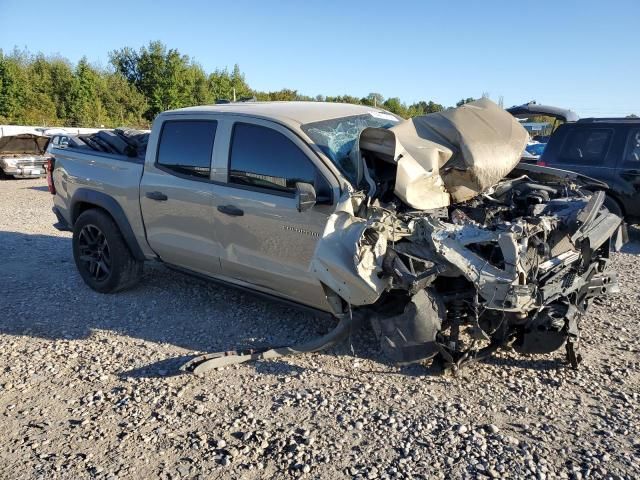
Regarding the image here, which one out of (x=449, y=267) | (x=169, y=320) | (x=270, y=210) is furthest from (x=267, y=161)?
(x=169, y=320)

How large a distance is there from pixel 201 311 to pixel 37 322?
1478 mm

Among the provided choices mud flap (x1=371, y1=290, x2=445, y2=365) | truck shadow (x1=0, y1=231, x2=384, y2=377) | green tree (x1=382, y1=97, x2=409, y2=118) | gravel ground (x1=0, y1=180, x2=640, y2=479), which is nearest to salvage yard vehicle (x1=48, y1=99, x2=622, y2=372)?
mud flap (x1=371, y1=290, x2=445, y2=365)

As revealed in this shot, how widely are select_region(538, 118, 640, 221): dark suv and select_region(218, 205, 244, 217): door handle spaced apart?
584 cm

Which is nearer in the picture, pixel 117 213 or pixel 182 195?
pixel 182 195

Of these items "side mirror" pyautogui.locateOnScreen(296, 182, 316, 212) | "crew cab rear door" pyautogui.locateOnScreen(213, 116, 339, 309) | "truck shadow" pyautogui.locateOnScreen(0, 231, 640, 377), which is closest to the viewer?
Result: "side mirror" pyautogui.locateOnScreen(296, 182, 316, 212)

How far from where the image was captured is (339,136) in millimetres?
4172

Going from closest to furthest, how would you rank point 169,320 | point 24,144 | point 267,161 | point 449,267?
point 449,267, point 267,161, point 169,320, point 24,144

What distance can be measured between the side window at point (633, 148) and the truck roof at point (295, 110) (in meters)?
4.62

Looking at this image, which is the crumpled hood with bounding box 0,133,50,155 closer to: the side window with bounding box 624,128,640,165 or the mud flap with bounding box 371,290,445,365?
the side window with bounding box 624,128,640,165

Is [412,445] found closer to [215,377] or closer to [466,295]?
[466,295]

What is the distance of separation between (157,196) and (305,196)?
1898 mm

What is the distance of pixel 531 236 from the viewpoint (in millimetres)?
3404

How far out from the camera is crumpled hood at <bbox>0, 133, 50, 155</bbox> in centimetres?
1706

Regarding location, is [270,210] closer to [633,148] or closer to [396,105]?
[633,148]
